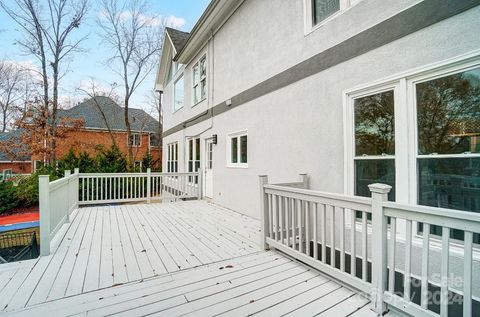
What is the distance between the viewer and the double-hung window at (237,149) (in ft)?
20.0

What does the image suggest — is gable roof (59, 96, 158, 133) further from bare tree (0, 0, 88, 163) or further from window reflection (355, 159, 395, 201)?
window reflection (355, 159, 395, 201)

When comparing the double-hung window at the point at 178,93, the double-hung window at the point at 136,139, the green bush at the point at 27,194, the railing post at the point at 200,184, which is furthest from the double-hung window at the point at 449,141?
the double-hung window at the point at 136,139

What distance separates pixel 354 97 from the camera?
334 centimetres

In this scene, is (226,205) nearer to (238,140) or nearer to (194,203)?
(194,203)

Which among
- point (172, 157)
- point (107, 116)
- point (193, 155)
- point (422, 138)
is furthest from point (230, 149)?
point (107, 116)

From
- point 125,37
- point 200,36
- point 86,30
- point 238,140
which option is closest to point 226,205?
point 238,140

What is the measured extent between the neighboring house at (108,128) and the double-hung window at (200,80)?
435 inches

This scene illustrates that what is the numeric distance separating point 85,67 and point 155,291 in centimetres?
1717

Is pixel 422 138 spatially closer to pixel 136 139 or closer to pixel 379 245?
pixel 379 245

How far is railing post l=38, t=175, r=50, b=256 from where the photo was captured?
3.28 m

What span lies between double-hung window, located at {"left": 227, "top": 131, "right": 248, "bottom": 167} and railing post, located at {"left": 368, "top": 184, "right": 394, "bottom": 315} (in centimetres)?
397

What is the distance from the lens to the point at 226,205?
6785mm

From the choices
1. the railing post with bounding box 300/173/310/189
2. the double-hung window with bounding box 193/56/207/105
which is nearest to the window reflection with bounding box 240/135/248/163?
the railing post with bounding box 300/173/310/189

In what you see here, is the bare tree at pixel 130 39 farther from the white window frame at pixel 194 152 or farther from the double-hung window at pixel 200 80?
the double-hung window at pixel 200 80
